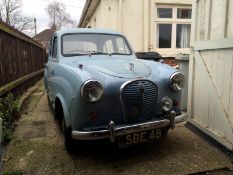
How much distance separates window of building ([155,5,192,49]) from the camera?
33.1 ft

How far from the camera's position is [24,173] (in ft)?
10.2

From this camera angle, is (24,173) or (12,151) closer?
(24,173)

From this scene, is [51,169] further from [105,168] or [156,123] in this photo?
[156,123]

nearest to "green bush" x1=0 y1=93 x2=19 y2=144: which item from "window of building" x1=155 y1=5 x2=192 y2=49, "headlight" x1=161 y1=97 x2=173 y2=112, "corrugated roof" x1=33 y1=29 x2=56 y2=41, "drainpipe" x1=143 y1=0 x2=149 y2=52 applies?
"headlight" x1=161 y1=97 x2=173 y2=112

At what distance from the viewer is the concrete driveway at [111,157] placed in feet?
10.5

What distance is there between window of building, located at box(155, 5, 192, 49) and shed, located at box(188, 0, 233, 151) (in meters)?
5.90

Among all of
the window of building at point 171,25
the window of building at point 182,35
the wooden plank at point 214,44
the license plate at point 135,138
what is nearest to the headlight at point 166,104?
the license plate at point 135,138

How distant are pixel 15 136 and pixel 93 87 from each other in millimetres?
2310

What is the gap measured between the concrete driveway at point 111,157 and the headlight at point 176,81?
1007 mm

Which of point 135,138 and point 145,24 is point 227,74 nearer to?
point 135,138

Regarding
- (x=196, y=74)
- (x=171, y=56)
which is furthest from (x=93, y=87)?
(x=171, y=56)

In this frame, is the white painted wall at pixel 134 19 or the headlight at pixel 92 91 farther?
the white painted wall at pixel 134 19

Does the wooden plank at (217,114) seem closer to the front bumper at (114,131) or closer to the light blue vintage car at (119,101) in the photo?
the light blue vintage car at (119,101)

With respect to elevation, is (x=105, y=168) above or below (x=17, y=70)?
below
